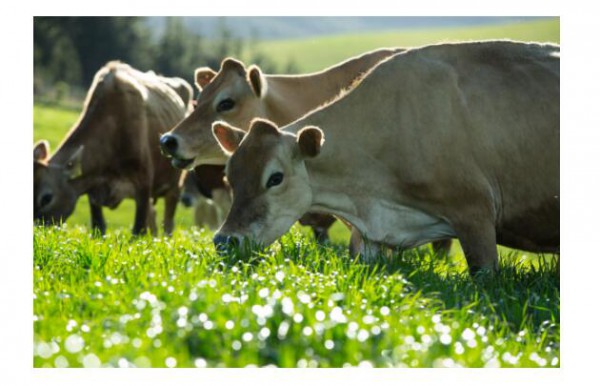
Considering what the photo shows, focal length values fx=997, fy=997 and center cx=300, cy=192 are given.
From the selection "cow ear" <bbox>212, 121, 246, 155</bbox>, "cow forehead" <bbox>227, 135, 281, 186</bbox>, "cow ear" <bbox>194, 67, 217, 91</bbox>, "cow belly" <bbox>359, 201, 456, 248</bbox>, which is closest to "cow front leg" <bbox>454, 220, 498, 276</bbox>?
"cow belly" <bbox>359, 201, 456, 248</bbox>

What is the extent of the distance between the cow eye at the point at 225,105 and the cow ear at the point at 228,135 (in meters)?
2.16

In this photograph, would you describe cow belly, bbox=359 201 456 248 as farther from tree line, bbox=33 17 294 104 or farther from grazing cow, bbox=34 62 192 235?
grazing cow, bbox=34 62 192 235

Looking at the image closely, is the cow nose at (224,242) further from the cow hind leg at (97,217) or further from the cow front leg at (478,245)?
the cow hind leg at (97,217)

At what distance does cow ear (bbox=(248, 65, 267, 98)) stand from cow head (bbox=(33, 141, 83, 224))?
3.61 metres

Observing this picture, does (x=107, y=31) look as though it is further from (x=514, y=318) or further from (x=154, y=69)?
(x=514, y=318)

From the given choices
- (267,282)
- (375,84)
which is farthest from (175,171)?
(267,282)

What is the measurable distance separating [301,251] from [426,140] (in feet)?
5.11

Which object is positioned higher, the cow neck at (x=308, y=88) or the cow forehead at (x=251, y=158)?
the cow neck at (x=308, y=88)

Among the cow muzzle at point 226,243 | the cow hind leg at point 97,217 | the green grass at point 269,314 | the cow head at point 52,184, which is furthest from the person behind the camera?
the cow hind leg at point 97,217

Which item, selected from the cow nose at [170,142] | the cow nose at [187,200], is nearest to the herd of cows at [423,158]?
the cow nose at [170,142]

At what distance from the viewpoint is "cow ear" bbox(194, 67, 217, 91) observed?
12.2m

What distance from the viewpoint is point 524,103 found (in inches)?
362

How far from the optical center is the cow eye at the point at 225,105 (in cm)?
1121

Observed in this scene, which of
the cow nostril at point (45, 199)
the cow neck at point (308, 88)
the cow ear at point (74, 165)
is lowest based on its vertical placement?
the cow nostril at point (45, 199)
